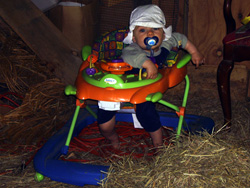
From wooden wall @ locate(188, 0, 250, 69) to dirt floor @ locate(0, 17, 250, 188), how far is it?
179mm

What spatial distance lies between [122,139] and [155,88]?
2.20ft

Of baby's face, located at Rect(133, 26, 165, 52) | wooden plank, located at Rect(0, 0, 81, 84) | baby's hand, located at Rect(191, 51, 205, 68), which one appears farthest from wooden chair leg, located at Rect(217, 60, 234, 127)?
wooden plank, located at Rect(0, 0, 81, 84)

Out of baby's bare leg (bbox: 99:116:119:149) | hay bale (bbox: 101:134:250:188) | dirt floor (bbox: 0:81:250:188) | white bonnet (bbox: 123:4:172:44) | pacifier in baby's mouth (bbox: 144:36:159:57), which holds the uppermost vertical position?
white bonnet (bbox: 123:4:172:44)

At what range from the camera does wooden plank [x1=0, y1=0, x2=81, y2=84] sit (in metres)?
3.08

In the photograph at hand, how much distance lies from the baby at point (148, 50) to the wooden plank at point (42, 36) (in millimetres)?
824

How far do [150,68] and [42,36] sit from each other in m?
1.30

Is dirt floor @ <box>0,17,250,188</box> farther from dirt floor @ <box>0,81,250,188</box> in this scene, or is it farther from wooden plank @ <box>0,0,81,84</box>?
wooden plank @ <box>0,0,81,84</box>

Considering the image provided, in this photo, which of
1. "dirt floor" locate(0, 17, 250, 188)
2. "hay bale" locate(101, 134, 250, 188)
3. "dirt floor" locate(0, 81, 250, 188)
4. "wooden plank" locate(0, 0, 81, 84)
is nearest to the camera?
"hay bale" locate(101, 134, 250, 188)

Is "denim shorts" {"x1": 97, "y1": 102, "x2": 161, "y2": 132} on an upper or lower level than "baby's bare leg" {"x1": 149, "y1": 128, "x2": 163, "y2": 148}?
upper

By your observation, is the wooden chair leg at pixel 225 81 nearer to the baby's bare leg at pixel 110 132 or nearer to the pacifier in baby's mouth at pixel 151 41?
the pacifier in baby's mouth at pixel 151 41

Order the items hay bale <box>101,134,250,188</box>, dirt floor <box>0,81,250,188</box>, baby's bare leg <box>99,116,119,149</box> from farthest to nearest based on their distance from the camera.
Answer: baby's bare leg <box>99,116,119,149</box>, dirt floor <box>0,81,250,188</box>, hay bale <box>101,134,250,188</box>

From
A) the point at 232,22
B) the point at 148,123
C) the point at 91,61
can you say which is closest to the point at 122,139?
the point at 148,123

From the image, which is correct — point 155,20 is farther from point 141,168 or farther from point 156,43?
point 141,168

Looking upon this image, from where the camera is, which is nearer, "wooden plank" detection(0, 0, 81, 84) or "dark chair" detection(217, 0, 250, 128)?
"dark chair" detection(217, 0, 250, 128)
